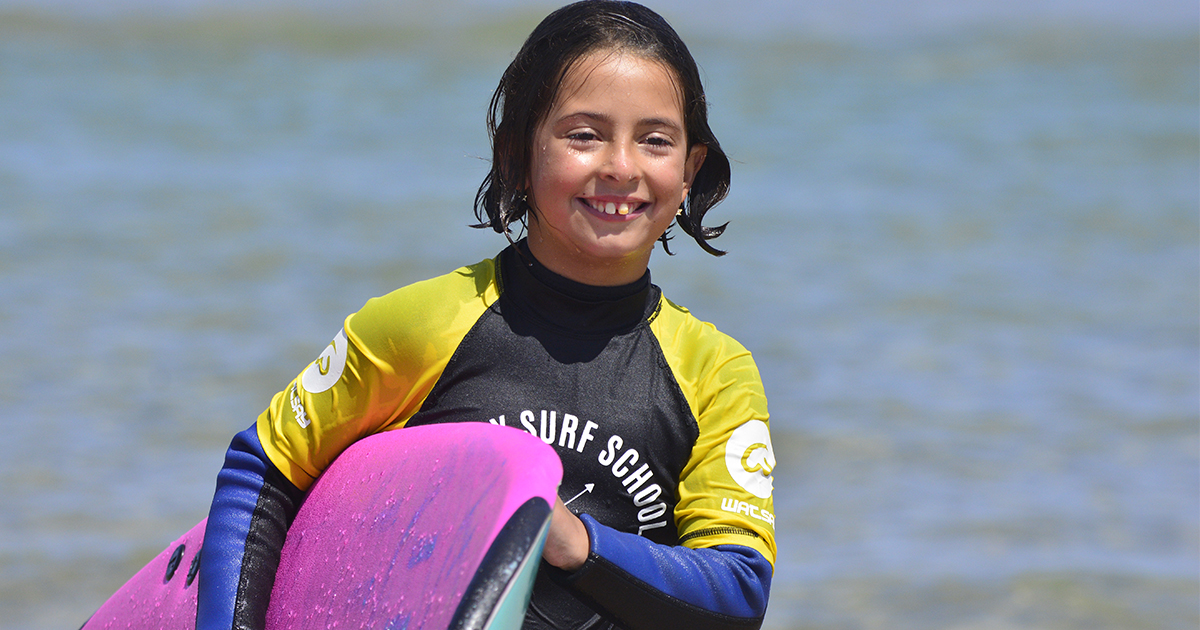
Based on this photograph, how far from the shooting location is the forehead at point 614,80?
1941mm

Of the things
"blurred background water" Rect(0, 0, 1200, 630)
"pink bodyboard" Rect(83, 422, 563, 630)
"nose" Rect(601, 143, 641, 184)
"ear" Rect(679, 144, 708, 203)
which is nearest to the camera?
"pink bodyboard" Rect(83, 422, 563, 630)

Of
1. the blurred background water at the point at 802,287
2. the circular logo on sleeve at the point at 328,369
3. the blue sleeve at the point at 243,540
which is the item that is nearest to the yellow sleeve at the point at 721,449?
the circular logo on sleeve at the point at 328,369

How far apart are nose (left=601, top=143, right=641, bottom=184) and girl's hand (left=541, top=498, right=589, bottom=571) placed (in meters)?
0.49

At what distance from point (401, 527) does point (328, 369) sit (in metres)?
0.27

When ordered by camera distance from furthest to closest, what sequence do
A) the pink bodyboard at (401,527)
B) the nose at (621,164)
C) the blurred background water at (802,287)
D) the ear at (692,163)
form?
1. the blurred background water at (802,287)
2. the ear at (692,163)
3. the nose at (621,164)
4. the pink bodyboard at (401,527)

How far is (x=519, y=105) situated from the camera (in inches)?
80.3

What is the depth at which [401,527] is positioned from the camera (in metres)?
1.90

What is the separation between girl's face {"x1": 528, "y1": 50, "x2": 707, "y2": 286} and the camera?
194 cm

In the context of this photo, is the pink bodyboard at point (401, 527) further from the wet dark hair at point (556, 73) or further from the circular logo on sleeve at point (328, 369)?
the wet dark hair at point (556, 73)

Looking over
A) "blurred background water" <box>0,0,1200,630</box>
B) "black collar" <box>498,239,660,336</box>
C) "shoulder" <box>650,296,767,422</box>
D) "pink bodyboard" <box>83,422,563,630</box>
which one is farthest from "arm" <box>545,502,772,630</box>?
"blurred background water" <box>0,0,1200,630</box>

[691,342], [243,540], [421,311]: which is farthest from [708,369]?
[243,540]

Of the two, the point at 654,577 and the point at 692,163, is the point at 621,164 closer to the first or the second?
the point at 692,163

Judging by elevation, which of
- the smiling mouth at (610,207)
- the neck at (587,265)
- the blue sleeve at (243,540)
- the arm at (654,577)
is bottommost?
the blue sleeve at (243,540)

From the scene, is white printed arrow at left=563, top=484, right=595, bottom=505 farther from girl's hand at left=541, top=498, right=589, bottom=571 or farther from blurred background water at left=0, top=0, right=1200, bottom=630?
blurred background water at left=0, top=0, right=1200, bottom=630
